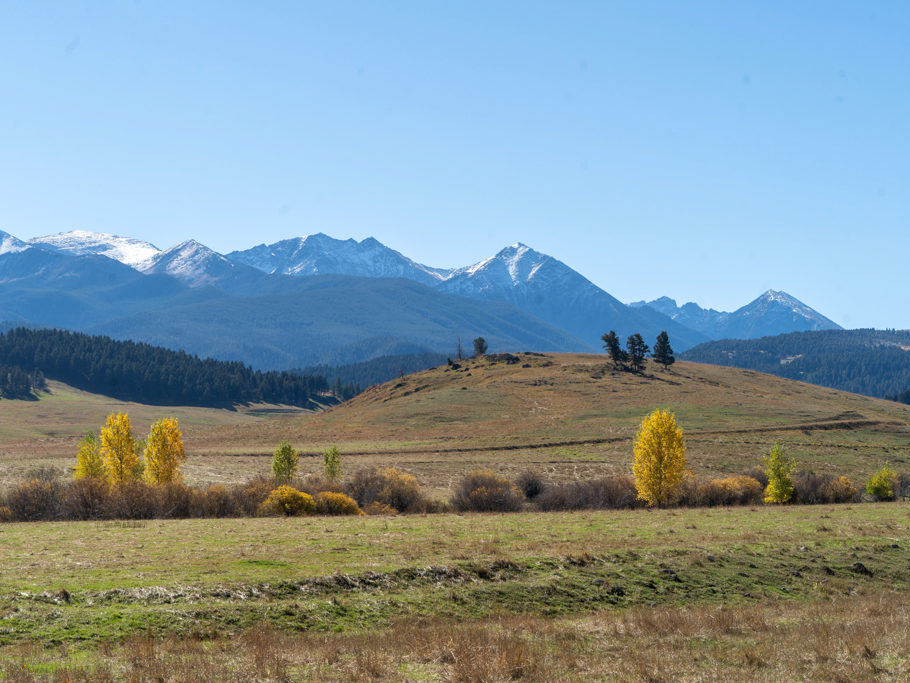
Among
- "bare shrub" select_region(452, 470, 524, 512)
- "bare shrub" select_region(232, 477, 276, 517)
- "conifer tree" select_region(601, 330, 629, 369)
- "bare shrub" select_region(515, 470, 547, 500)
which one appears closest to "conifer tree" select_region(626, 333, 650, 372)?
"conifer tree" select_region(601, 330, 629, 369)

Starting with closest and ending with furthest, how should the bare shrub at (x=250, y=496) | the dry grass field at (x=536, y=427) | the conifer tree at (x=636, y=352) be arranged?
the bare shrub at (x=250, y=496) → the dry grass field at (x=536, y=427) → the conifer tree at (x=636, y=352)

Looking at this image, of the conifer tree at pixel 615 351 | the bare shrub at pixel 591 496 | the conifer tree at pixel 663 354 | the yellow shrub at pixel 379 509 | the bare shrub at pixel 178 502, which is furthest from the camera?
the conifer tree at pixel 663 354

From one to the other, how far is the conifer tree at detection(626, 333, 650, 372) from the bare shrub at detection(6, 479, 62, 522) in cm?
14915

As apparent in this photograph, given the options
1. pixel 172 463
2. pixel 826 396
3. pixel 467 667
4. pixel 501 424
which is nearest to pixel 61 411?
pixel 501 424

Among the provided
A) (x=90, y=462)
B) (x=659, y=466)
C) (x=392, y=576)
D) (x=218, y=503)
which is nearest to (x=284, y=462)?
(x=218, y=503)

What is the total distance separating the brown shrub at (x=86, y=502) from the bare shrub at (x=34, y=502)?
740 mm

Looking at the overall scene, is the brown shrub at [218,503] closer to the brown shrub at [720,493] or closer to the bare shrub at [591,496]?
the bare shrub at [591,496]

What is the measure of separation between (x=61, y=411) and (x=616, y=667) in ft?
669

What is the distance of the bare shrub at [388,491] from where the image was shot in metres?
52.3

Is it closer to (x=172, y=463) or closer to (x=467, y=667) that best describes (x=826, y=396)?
(x=172, y=463)

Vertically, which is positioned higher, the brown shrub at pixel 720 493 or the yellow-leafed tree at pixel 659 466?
the yellow-leafed tree at pixel 659 466

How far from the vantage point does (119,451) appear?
58875mm

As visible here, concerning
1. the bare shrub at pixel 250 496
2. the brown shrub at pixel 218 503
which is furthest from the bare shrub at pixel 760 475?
the brown shrub at pixel 218 503

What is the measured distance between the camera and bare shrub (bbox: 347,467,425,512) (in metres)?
52.3
